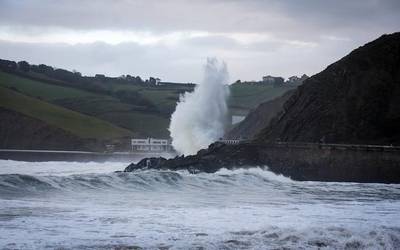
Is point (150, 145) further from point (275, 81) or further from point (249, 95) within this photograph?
point (275, 81)

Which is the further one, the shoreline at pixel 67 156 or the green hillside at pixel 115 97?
the green hillside at pixel 115 97

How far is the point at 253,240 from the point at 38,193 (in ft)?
35.9

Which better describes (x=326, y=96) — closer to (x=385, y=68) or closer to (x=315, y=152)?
(x=385, y=68)

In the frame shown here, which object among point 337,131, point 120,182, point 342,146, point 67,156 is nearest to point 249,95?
point 67,156

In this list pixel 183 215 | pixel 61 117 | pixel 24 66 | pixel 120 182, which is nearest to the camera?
pixel 183 215

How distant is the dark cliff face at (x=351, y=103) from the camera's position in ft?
Result: 144

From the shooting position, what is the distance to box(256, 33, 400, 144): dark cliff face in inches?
1729

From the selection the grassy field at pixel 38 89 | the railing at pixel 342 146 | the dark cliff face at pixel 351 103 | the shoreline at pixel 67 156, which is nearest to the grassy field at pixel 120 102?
the grassy field at pixel 38 89

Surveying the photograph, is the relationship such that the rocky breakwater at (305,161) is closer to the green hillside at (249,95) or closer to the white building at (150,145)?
the white building at (150,145)

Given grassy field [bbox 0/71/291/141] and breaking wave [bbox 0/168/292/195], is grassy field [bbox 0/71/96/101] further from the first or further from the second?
breaking wave [bbox 0/168/292/195]

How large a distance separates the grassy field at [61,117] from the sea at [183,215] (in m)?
53.3

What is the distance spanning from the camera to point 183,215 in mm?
18078

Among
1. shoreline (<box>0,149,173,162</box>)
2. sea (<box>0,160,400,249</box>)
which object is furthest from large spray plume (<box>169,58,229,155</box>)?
sea (<box>0,160,400,249</box>)

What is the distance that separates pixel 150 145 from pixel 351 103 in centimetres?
3444
